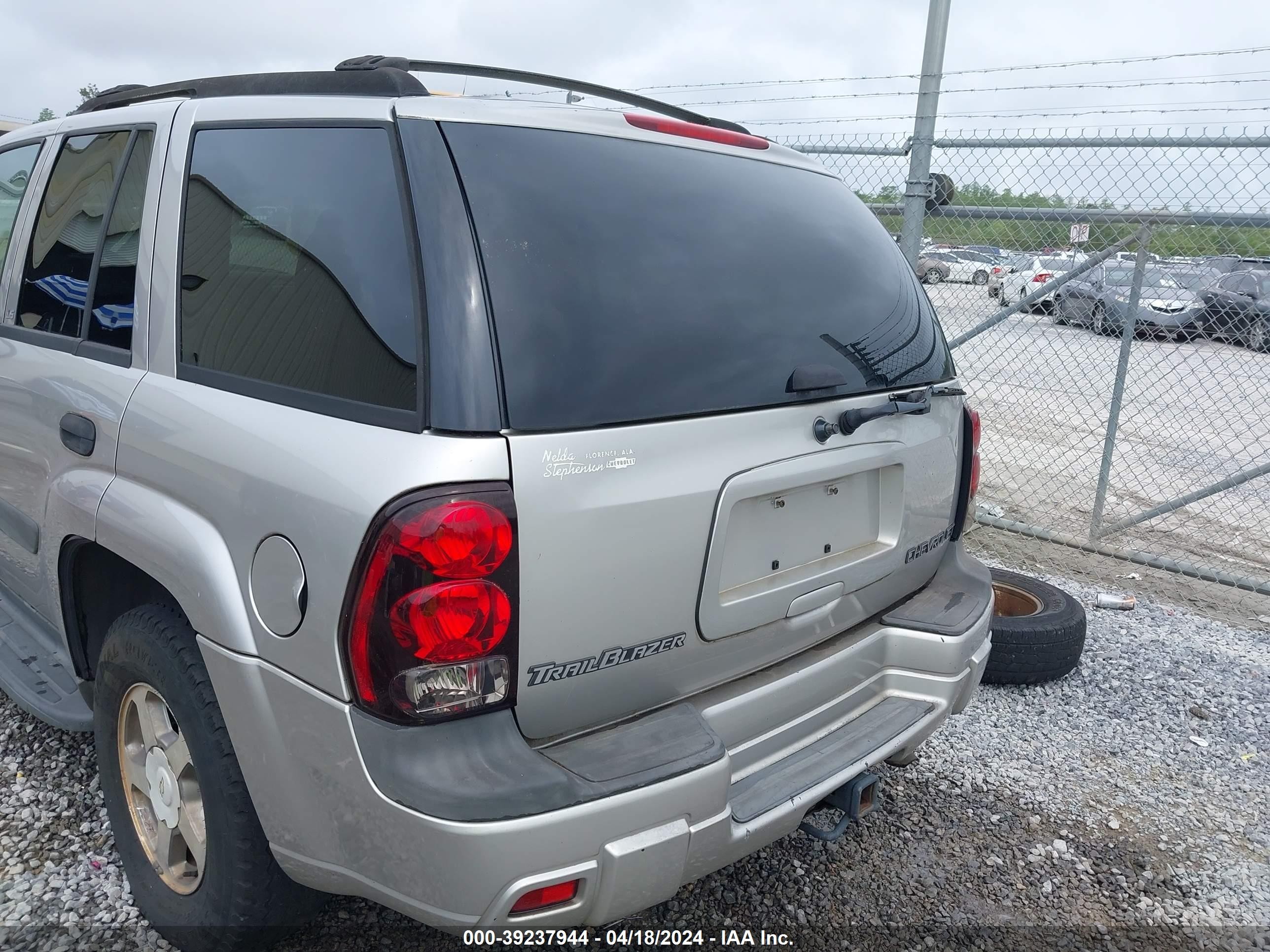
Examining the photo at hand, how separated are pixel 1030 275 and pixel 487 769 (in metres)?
5.13

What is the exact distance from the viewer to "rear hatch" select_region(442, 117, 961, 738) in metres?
1.67

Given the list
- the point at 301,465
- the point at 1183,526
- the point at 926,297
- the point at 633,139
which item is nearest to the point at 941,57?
the point at 926,297

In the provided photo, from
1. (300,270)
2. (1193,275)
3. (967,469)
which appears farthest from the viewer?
(1193,275)

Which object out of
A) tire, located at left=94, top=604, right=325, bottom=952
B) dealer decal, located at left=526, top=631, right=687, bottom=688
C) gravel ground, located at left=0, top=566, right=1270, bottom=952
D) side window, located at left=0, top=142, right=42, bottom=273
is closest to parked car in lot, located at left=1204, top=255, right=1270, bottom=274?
gravel ground, located at left=0, top=566, right=1270, bottom=952

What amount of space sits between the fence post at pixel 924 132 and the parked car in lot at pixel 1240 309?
1761 millimetres

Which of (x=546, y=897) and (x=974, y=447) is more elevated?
(x=974, y=447)

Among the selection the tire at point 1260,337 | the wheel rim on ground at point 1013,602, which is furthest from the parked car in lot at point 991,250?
the wheel rim on ground at point 1013,602

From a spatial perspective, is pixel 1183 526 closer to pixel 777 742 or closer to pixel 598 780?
pixel 777 742

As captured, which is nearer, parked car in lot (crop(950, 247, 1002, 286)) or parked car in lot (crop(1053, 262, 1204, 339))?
parked car in lot (crop(1053, 262, 1204, 339))

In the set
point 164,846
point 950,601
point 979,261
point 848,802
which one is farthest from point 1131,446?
point 164,846

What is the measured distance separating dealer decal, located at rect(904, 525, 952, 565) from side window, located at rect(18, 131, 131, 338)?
2.32 m

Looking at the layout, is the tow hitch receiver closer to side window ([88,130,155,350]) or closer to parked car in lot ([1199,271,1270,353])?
side window ([88,130,155,350])

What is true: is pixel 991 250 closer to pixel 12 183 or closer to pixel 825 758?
pixel 825 758

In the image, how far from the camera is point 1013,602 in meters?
4.23
